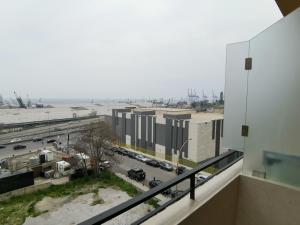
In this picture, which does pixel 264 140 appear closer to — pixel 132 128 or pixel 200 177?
pixel 200 177

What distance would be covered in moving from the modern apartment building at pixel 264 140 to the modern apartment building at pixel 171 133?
6500 millimetres

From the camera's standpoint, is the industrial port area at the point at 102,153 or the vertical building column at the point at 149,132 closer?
the industrial port area at the point at 102,153

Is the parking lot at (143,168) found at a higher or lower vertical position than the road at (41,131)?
lower

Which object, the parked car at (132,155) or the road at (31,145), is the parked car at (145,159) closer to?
the parked car at (132,155)

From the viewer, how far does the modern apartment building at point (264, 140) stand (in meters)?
1.30

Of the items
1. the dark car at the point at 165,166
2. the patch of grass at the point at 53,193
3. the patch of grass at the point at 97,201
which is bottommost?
the patch of grass at the point at 53,193

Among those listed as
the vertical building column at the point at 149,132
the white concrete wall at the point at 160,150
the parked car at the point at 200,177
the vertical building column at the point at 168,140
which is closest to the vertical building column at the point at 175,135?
the vertical building column at the point at 168,140

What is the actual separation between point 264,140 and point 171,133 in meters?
9.61

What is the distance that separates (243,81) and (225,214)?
0.98 meters

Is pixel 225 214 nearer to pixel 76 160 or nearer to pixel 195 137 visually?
pixel 195 137

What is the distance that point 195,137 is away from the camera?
31.8 ft

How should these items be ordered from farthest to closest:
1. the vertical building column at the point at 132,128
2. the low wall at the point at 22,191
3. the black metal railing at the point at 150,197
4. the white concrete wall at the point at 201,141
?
the vertical building column at the point at 132,128 < the white concrete wall at the point at 201,141 < the low wall at the point at 22,191 < the black metal railing at the point at 150,197

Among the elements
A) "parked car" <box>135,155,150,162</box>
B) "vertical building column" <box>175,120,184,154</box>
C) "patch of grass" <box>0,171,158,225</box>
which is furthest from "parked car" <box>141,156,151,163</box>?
"patch of grass" <box>0,171,158,225</box>

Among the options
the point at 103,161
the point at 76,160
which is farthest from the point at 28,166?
the point at 103,161
